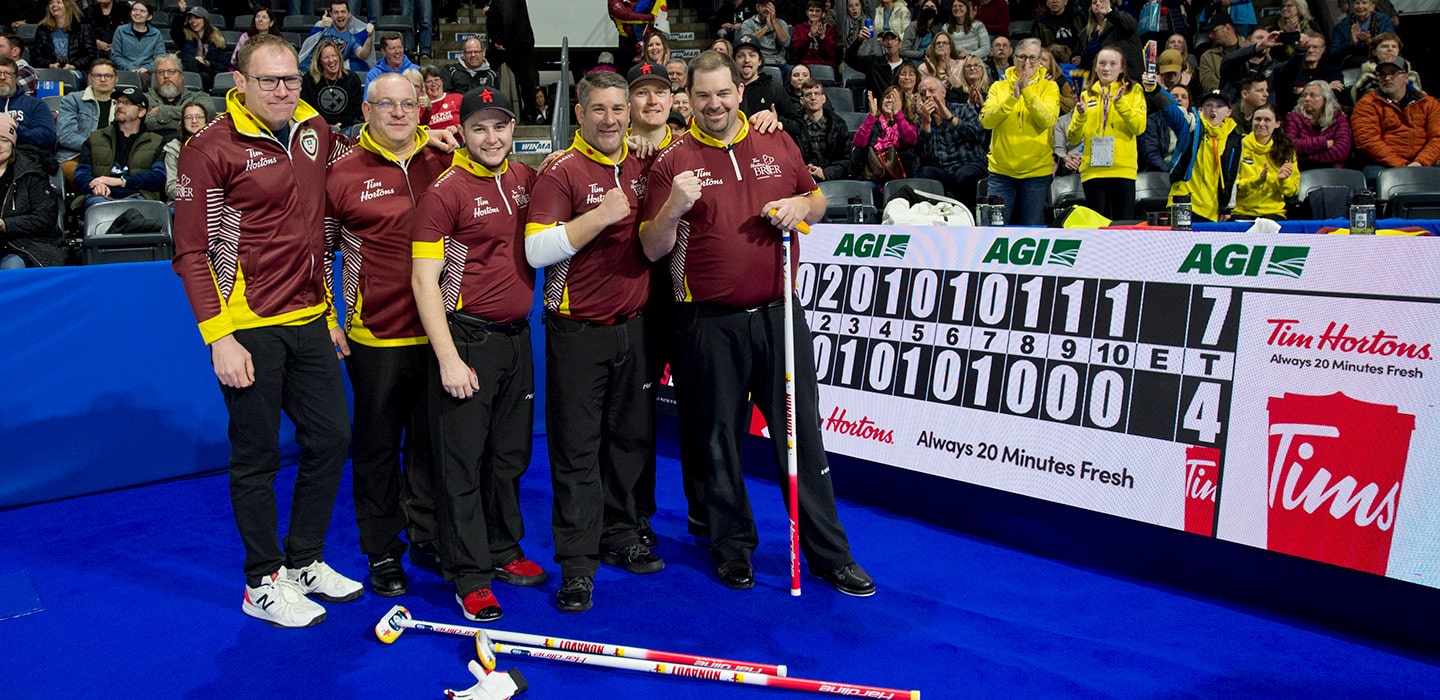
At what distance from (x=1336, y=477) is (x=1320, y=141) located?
6643 millimetres

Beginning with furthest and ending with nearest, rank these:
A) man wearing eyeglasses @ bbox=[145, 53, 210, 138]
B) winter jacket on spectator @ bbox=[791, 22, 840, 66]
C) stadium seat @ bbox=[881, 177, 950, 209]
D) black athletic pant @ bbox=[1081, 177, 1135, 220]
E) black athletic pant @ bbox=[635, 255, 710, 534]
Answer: winter jacket on spectator @ bbox=[791, 22, 840, 66] → man wearing eyeglasses @ bbox=[145, 53, 210, 138] → stadium seat @ bbox=[881, 177, 950, 209] → black athletic pant @ bbox=[1081, 177, 1135, 220] → black athletic pant @ bbox=[635, 255, 710, 534]

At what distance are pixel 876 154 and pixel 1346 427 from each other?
19.0 ft

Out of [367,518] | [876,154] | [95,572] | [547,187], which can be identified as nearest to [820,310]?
[547,187]

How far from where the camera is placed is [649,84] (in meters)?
4.20

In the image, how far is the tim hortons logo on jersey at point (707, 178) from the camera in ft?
12.6

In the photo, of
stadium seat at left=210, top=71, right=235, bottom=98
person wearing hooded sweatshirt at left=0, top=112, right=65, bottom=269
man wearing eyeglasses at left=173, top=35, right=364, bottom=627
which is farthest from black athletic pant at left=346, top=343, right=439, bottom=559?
stadium seat at left=210, top=71, right=235, bottom=98

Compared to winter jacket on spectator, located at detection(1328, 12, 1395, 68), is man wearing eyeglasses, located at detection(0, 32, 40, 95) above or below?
below

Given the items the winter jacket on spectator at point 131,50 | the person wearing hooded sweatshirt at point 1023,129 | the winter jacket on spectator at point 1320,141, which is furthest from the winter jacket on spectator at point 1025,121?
the winter jacket on spectator at point 131,50

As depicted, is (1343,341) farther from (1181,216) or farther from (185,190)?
(185,190)

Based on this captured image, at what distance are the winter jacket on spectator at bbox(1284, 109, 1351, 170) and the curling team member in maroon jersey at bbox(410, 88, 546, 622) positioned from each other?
25.0 feet

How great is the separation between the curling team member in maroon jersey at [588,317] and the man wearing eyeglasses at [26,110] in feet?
19.6

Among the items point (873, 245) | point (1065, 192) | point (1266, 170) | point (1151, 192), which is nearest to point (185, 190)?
point (873, 245)

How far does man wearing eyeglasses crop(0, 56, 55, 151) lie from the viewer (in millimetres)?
7852

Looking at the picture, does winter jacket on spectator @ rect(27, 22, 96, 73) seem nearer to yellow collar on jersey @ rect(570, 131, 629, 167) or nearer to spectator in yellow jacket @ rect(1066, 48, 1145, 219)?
yellow collar on jersey @ rect(570, 131, 629, 167)
